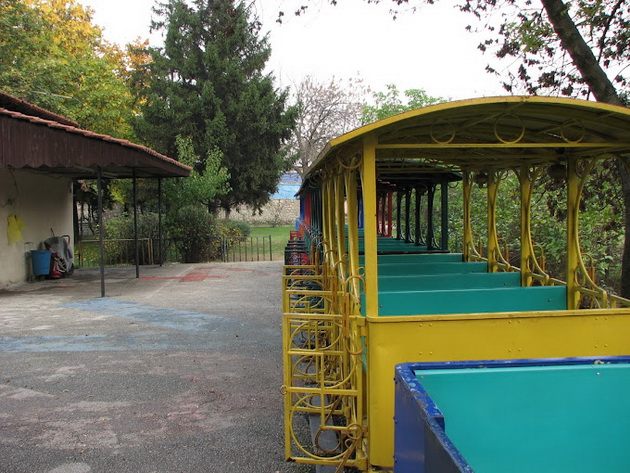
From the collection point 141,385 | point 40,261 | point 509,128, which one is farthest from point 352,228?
point 40,261

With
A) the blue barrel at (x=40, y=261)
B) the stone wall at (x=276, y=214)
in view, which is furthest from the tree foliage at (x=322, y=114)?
the blue barrel at (x=40, y=261)

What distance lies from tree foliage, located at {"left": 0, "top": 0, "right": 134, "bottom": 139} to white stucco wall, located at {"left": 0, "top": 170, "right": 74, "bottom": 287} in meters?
3.88

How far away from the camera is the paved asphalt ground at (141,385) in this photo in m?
4.28

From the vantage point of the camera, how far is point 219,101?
27.4 metres

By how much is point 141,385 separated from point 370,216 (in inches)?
143

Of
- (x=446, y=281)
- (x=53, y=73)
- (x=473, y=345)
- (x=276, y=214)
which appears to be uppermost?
(x=53, y=73)

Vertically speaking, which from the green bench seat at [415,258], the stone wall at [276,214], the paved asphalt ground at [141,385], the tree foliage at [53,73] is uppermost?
the tree foliage at [53,73]

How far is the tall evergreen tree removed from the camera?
1080 inches

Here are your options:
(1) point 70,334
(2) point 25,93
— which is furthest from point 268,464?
(2) point 25,93

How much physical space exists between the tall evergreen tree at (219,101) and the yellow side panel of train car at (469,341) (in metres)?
24.3

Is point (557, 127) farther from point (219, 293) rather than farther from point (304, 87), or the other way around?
point (304, 87)

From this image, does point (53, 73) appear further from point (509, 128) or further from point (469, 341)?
point (469, 341)

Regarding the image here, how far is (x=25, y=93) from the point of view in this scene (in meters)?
17.7

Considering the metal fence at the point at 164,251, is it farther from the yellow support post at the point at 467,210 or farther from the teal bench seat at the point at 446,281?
the teal bench seat at the point at 446,281
